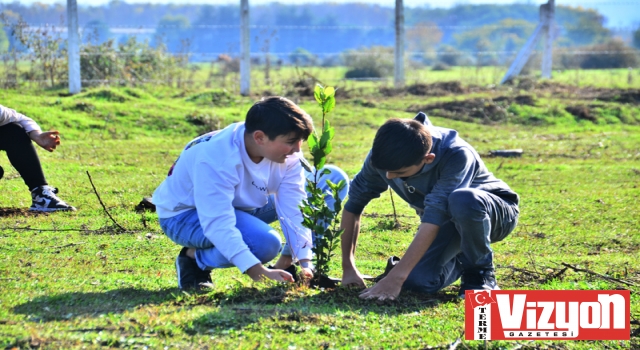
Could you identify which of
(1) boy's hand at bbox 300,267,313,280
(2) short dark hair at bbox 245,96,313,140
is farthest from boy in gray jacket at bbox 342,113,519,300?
(2) short dark hair at bbox 245,96,313,140

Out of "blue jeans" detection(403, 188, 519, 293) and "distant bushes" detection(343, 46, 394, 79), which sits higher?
"distant bushes" detection(343, 46, 394, 79)

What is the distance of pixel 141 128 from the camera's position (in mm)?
13617

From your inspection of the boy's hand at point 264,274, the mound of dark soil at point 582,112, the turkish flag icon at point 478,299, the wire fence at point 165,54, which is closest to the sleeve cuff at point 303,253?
the boy's hand at point 264,274

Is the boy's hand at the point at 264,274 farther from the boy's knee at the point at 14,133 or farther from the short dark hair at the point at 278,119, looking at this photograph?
the boy's knee at the point at 14,133

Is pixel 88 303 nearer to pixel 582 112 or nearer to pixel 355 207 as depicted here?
pixel 355 207

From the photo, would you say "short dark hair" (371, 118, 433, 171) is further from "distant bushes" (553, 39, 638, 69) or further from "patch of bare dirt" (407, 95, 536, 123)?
"distant bushes" (553, 39, 638, 69)

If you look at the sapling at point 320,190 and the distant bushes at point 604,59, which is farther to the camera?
the distant bushes at point 604,59

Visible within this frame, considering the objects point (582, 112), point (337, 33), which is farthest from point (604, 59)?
point (582, 112)

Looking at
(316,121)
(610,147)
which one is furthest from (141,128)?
(610,147)

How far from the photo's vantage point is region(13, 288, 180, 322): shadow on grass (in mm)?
4242

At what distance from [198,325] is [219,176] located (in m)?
0.99

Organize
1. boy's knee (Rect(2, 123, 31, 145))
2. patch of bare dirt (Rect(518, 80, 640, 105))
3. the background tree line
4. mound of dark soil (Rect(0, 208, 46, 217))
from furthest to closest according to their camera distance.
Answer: the background tree line → patch of bare dirt (Rect(518, 80, 640, 105)) → mound of dark soil (Rect(0, 208, 46, 217)) → boy's knee (Rect(2, 123, 31, 145))

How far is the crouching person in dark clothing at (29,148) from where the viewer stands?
734 cm

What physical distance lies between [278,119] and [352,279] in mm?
1171
